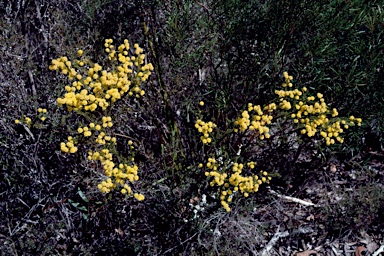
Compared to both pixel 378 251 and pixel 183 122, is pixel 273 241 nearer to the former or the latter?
pixel 378 251

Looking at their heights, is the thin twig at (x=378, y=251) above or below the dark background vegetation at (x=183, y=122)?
below

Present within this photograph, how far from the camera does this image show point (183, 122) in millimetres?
3781

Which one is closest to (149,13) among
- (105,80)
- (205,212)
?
(105,80)

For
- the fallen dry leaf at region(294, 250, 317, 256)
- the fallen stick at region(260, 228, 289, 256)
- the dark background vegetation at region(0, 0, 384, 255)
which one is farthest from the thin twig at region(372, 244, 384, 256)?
the fallen stick at region(260, 228, 289, 256)

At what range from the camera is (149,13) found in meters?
3.46

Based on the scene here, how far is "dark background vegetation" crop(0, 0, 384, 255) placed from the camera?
125 inches

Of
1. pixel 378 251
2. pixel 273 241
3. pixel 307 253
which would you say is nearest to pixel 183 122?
pixel 273 241

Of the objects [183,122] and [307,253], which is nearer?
[307,253]

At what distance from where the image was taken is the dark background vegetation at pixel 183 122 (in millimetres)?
3164

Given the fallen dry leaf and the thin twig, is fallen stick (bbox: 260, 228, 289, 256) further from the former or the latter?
the thin twig

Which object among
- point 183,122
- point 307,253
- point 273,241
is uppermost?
point 183,122

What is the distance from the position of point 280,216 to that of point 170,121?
4.28 feet

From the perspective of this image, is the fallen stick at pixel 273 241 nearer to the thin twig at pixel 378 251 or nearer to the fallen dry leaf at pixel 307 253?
the fallen dry leaf at pixel 307 253

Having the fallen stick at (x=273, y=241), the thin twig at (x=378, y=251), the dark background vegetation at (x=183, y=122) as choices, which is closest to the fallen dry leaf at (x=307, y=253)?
the dark background vegetation at (x=183, y=122)
